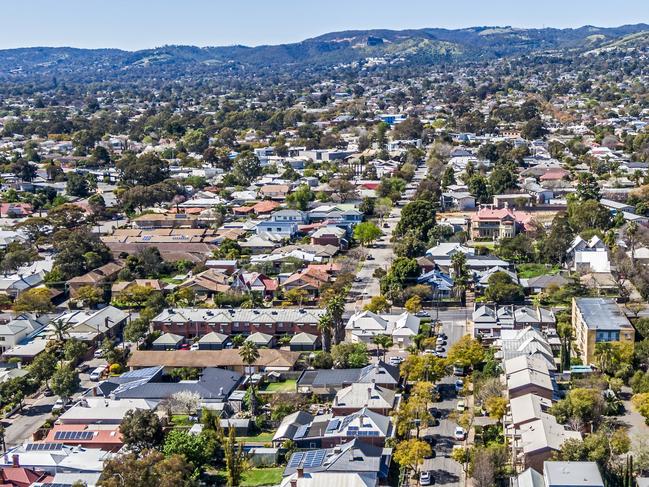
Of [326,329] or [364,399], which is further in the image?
[326,329]

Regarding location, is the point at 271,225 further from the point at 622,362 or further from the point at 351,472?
the point at 351,472

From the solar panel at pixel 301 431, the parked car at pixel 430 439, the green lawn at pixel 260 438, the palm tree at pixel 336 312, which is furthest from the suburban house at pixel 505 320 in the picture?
the green lawn at pixel 260 438

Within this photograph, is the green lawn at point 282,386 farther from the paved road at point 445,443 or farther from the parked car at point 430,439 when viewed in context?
the parked car at point 430,439

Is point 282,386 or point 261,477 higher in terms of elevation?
point 261,477

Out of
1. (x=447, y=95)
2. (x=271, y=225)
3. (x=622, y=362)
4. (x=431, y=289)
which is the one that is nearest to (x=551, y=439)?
(x=622, y=362)

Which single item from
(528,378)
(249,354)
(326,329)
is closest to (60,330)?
(249,354)

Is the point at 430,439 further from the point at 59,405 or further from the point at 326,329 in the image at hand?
the point at 59,405

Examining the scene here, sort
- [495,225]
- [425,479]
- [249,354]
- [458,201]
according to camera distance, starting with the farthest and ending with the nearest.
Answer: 1. [458,201]
2. [495,225]
3. [249,354]
4. [425,479]
